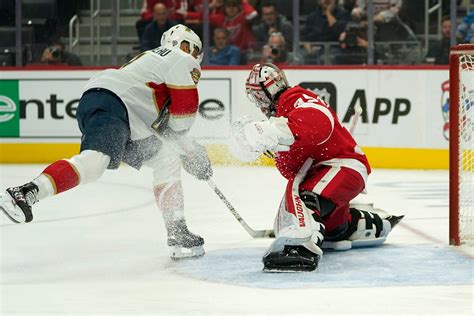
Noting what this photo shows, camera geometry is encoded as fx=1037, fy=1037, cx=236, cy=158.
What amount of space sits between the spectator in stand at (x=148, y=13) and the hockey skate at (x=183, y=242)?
469 cm

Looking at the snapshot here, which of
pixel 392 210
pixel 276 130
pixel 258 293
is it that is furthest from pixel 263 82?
pixel 392 210

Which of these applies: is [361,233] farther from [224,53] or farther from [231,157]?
[224,53]

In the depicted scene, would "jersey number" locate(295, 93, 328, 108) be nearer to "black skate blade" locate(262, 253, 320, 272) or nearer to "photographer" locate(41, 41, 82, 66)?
"black skate blade" locate(262, 253, 320, 272)

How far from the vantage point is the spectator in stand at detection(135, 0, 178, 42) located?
27.9 ft

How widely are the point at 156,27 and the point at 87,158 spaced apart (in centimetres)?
489

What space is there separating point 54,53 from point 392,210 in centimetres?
383

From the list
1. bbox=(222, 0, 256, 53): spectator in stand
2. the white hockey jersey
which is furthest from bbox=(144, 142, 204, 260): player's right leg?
bbox=(222, 0, 256, 53): spectator in stand

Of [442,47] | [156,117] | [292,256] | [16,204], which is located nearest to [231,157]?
[442,47]

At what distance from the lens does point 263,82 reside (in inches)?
152

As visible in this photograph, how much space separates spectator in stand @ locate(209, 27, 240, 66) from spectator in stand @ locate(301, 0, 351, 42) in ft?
1.86

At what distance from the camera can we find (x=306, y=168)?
393 cm

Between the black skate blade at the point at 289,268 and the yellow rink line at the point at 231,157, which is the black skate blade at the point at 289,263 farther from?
the yellow rink line at the point at 231,157

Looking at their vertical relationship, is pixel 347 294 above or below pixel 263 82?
below

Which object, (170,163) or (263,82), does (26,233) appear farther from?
(263,82)
